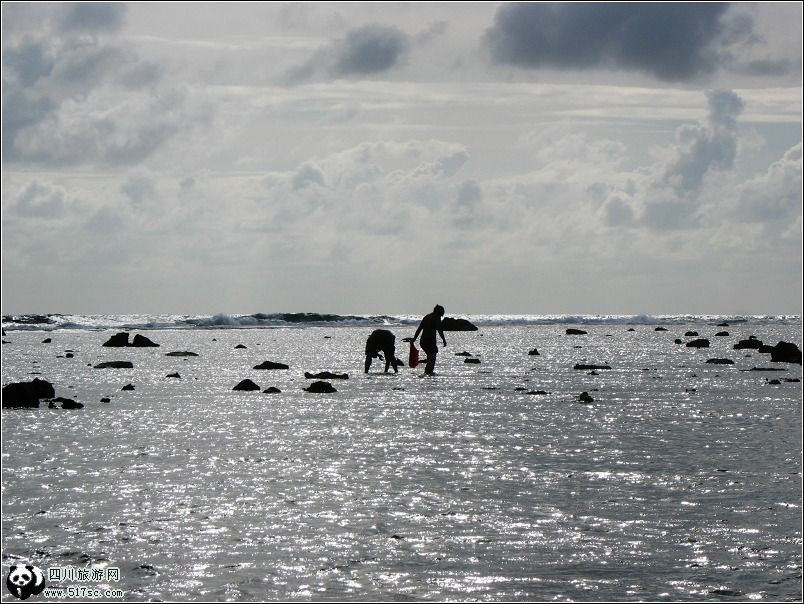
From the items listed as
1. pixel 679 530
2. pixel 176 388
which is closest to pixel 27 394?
pixel 176 388

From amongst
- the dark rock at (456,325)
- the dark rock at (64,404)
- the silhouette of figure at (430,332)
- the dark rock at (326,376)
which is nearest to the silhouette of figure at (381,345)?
the silhouette of figure at (430,332)

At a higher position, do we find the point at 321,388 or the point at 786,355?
the point at 786,355

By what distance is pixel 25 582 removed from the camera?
10.9 m

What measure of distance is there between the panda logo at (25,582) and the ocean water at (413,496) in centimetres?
46

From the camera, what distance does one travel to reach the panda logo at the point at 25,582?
1080cm

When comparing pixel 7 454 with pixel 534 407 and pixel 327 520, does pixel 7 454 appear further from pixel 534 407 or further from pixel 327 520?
pixel 534 407

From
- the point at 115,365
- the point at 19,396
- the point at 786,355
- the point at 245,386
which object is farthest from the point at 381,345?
the point at 786,355

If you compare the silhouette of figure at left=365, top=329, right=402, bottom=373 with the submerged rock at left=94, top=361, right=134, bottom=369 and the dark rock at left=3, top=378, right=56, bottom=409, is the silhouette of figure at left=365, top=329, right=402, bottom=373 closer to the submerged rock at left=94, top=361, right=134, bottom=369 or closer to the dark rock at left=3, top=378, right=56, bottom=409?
the submerged rock at left=94, top=361, right=134, bottom=369

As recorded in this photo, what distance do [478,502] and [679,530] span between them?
115 inches

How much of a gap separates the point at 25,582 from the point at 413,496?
6.06 meters

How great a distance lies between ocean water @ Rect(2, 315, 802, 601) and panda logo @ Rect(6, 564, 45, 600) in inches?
18.0

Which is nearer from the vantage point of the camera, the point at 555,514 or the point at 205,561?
the point at 205,561

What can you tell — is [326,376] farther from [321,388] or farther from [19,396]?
[19,396]

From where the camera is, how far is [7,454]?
19.3 m
